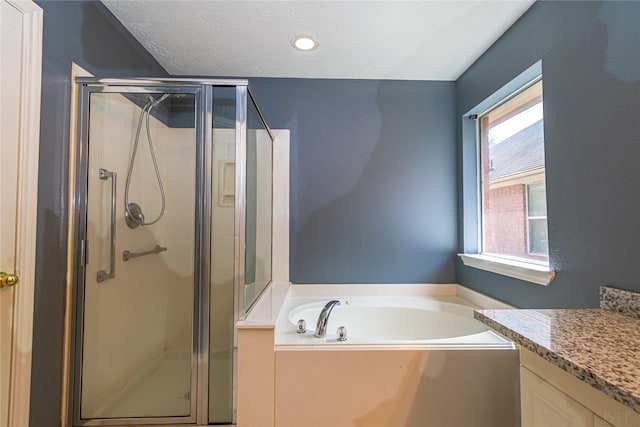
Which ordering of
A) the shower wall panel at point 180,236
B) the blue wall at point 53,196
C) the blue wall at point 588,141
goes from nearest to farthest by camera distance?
the blue wall at point 588,141, the blue wall at point 53,196, the shower wall panel at point 180,236

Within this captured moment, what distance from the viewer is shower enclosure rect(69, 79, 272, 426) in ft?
4.71

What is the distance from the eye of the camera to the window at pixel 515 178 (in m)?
1.62

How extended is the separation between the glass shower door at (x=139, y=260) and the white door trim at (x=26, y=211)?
249 mm

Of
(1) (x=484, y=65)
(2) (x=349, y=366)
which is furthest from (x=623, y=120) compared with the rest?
(2) (x=349, y=366)

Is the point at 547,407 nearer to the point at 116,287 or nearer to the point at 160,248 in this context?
the point at 160,248

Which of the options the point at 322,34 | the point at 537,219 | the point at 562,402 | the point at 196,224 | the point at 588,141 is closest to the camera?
the point at 562,402

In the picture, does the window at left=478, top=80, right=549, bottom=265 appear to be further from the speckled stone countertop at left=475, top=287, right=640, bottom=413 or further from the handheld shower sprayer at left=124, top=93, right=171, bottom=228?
the handheld shower sprayer at left=124, top=93, right=171, bottom=228

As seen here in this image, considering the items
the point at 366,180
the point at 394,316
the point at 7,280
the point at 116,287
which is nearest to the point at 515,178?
the point at 366,180

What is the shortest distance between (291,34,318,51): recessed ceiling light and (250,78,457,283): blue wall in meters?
0.45

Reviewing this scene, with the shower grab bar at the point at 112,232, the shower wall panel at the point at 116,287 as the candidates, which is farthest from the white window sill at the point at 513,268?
the shower grab bar at the point at 112,232

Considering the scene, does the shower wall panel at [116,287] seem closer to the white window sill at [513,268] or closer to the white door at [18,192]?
the white door at [18,192]

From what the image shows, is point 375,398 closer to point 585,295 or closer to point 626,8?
point 585,295

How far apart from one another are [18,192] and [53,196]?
0.18 meters

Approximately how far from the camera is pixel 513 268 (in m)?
1.63
